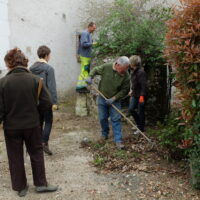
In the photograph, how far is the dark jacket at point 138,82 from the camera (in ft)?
21.4

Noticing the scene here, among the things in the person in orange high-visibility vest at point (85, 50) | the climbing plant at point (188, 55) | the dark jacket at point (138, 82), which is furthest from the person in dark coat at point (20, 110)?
the person in orange high-visibility vest at point (85, 50)

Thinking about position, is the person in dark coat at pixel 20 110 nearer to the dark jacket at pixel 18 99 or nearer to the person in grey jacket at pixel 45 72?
the dark jacket at pixel 18 99

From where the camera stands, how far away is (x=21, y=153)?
441 cm

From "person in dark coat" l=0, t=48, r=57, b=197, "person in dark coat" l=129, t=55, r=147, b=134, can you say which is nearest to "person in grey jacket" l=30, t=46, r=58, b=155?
"person in dark coat" l=0, t=48, r=57, b=197

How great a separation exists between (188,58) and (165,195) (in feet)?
6.03

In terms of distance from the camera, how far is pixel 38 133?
4438 mm

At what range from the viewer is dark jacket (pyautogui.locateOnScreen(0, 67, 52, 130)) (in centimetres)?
416

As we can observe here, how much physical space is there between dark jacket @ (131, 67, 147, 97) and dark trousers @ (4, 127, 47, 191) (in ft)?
8.94

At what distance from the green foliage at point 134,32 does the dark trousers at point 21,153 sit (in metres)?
3.65

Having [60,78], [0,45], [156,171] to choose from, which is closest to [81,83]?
[60,78]

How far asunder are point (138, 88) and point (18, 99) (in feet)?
10.3

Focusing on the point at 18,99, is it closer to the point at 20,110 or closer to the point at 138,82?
the point at 20,110

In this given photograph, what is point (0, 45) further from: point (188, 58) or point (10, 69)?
point (188, 58)

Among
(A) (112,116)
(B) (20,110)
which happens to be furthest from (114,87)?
(B) (20,110)
